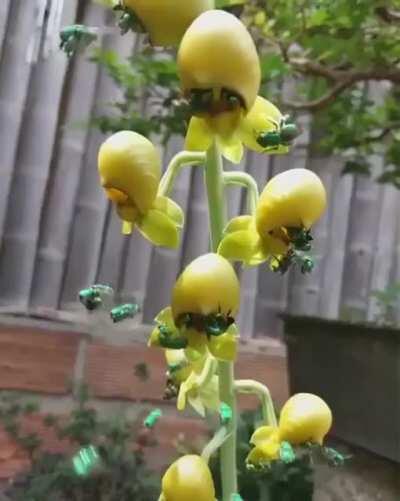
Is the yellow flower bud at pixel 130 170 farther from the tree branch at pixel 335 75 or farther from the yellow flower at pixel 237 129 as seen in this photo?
the tree branch at pixel 335 75

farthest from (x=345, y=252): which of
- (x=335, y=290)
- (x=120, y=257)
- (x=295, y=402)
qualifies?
(x=295, y=402)

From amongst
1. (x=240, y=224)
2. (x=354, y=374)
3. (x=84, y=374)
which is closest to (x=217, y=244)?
(x=240, y=224)

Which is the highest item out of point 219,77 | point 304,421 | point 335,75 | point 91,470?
point 335,75

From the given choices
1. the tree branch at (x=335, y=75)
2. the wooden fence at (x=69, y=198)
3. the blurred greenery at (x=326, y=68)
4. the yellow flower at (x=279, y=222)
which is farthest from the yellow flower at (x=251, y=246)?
the wooden fence at (x=69, y=198)

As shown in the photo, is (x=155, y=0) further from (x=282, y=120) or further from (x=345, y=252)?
(x=345, y=252)

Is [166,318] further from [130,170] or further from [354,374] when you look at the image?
[354,374]

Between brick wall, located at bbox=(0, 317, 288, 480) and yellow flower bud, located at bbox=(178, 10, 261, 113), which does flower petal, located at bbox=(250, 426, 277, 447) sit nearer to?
yellow flower bud, located at bbox=(178, 10, 261, 113)
